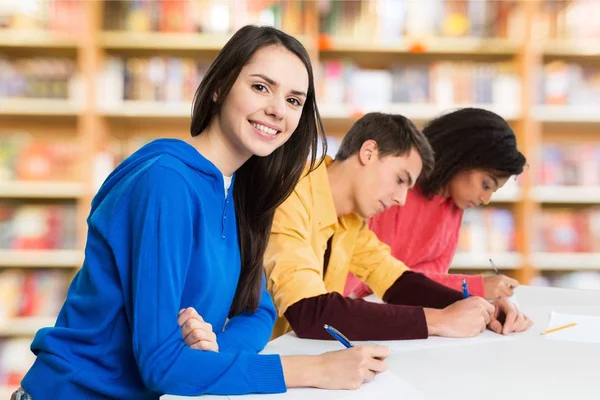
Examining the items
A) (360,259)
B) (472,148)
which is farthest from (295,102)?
(472,148)

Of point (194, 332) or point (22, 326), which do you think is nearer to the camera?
point (194, 332)

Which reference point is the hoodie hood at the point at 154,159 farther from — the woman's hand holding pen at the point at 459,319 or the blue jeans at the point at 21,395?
the woman's hand holding pen at the point at 459,319

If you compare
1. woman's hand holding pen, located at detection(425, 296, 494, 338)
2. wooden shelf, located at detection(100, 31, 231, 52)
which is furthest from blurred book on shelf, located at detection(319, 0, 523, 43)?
woman's hand holding pen, located at detection(425, 296, 494, 338)

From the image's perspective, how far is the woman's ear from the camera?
63.5 inches

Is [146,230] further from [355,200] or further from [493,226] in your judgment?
[493,226]

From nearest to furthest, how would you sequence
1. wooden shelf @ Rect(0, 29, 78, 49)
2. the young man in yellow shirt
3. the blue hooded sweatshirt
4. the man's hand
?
1. the blue hooded sweatshirt
2. the young man in yellow shirt
3. the man's hand
4. wooden shelf @ Rect(0, 29, 78, 49)

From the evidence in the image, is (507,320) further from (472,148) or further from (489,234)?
(489,234)

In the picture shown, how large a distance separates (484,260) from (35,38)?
7.60 feet

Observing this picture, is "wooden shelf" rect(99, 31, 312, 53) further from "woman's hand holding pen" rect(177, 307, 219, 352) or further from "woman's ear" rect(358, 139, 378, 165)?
"woman's hand holding pen" rect(177, 307, 219, 352)

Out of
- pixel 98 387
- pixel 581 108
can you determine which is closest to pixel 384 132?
pixel 98 387

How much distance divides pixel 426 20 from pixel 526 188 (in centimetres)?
93

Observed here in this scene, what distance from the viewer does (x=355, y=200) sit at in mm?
1621

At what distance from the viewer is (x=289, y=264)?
1315 mm

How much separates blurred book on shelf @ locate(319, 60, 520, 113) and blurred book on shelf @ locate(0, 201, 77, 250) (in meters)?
1.35
